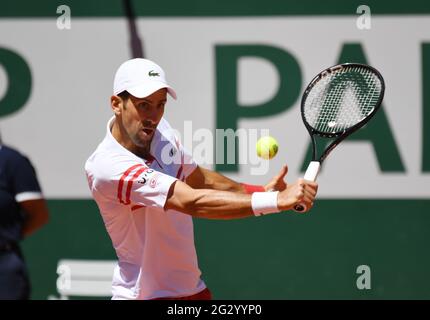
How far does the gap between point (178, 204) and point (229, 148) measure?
1.83 metres

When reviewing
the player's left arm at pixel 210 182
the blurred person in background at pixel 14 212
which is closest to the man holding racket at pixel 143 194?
the player's left arm at pixel 210 182

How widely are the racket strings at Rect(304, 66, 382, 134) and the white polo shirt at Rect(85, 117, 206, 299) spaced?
66cm

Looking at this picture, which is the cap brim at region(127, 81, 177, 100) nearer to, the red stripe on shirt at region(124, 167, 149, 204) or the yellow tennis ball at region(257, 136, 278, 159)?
the red stripe on shirt at region(124, 167, 149, 204)

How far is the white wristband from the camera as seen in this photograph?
11.0ft

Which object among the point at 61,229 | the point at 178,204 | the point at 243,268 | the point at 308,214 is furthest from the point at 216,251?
the point at 178,204

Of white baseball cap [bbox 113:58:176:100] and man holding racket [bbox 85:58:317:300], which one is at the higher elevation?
white baseball cap [bbox 113:58:176:100]

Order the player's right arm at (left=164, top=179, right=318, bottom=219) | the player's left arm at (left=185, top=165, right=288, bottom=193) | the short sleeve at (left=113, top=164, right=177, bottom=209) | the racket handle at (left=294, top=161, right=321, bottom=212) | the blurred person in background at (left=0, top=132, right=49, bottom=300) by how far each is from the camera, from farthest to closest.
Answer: the blurred person in background at (left=0, top=132, right=49, bottom=300)
the player's left arm at (left=185, top=165, right=288, bottom=193)
the short sleeve at (left=113, top=164, right=177, bottom=209)
the player's right arm at (left=164, top=179, right=318, bottom=219)
the racket handle at (left=294, top=161, right=321, bottom=212)

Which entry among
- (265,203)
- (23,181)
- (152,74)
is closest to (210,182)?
(152,74)

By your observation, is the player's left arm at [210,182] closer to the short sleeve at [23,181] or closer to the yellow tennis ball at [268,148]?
the yellow tennis ball at [268,148]

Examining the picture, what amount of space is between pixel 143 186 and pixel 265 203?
505 mm

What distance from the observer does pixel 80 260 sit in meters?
5.36

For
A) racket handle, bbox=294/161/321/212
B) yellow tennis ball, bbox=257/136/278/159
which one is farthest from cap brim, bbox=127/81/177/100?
racket handle, bbox=294/161/321/212

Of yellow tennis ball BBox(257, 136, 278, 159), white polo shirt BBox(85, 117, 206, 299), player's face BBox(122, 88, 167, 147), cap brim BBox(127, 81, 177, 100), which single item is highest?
cap brim BBox(127, 81, 177, 100)

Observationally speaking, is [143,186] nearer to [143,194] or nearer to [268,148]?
[143,194]
